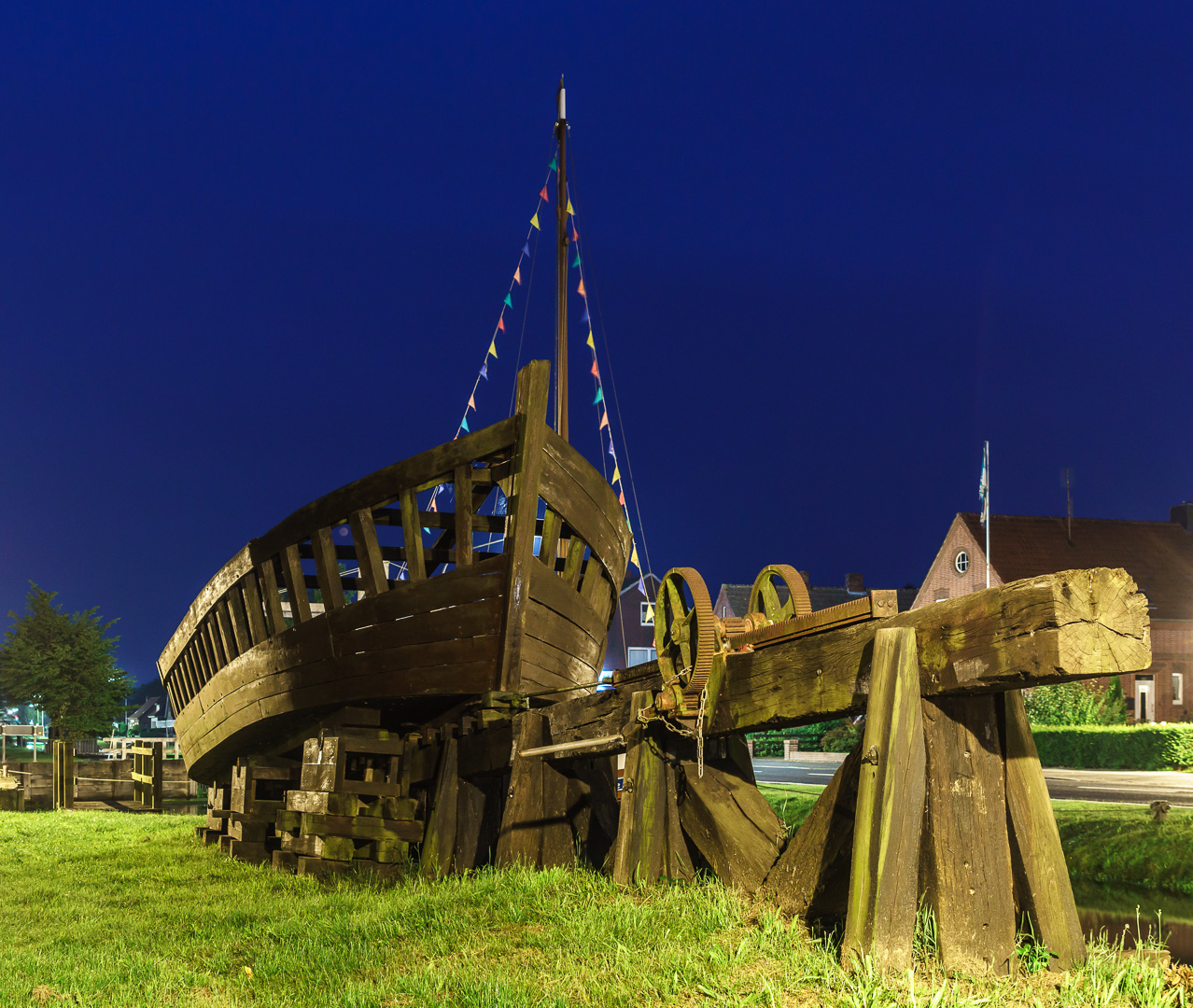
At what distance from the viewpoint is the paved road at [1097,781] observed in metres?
14.4

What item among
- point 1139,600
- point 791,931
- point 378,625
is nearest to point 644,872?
point 791,931

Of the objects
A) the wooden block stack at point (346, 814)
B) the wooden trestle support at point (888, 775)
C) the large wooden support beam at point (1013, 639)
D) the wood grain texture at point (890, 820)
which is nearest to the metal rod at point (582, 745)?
the wooden trestle support at point (888, 775)

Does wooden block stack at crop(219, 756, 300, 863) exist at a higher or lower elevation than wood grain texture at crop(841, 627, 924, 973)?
lower

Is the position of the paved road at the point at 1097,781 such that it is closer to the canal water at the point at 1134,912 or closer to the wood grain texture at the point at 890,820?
the canal water at the point at 1134,912

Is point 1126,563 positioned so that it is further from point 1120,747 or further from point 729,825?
point 729,825

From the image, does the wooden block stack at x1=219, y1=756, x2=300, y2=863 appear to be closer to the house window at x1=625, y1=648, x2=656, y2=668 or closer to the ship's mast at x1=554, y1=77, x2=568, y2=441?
the ship's mast at x1=554, y1=77, x2=568, y2=441

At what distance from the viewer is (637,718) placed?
456 centimetres

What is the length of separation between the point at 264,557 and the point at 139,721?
6584cm

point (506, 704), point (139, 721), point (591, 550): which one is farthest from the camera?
point (139, 721)

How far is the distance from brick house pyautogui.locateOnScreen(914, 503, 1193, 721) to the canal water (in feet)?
57.9

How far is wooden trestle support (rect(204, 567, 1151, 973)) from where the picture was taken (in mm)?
2803

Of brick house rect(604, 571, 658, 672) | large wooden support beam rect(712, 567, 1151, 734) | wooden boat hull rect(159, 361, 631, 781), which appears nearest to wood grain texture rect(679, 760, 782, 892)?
large wooden support beam rect(712, 567, 1151, 734)

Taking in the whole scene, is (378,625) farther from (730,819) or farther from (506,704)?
(730,819)

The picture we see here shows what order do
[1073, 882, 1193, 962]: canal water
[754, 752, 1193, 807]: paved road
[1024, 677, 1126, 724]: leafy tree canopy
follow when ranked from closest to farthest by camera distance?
[1073, 882, 1193, 962]: canal water → [754, 752, 1193, 807]: paved road → [1024, 677, 1126, 724]: leafy tree canopy
